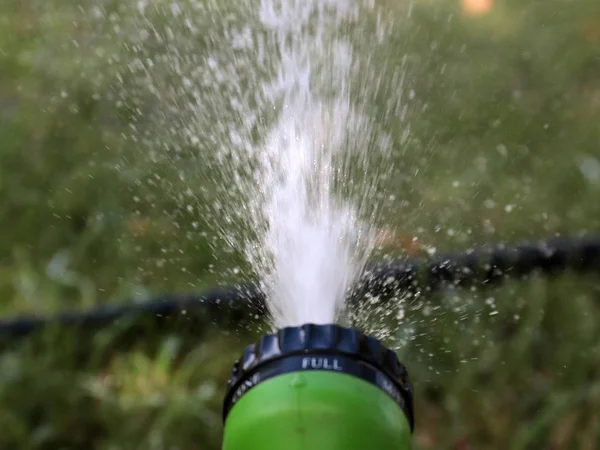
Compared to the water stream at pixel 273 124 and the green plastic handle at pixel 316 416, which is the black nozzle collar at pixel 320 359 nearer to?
the green plastic handle at pixel 316 416

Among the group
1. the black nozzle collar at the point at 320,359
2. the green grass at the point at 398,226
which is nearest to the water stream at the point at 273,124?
the green grass at the point at 398,226

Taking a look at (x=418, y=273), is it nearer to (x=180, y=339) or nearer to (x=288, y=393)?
(x=180, y=339)

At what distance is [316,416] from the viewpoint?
554mm

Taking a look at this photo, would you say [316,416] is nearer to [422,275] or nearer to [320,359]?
[320,359]

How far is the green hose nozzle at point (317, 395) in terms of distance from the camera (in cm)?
55

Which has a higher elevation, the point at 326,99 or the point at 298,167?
the point at 326,99

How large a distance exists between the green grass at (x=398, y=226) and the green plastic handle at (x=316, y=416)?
2.27 ft

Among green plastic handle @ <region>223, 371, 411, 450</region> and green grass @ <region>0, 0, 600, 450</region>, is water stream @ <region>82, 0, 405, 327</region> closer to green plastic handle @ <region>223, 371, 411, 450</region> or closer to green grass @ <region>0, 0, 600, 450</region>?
green grass @ <region>0, 0, 600, 450</region>

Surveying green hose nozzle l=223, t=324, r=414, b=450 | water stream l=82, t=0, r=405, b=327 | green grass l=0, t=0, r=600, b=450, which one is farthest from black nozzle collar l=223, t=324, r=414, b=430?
green grass l=0, t=0, r=600, b=450

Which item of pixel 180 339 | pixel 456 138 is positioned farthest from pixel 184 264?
pixel 456 138

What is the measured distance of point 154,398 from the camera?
1.28 m

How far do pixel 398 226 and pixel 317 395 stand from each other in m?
0.96

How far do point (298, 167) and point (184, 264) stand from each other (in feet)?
1.19

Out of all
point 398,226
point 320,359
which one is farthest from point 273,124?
point 320,359
